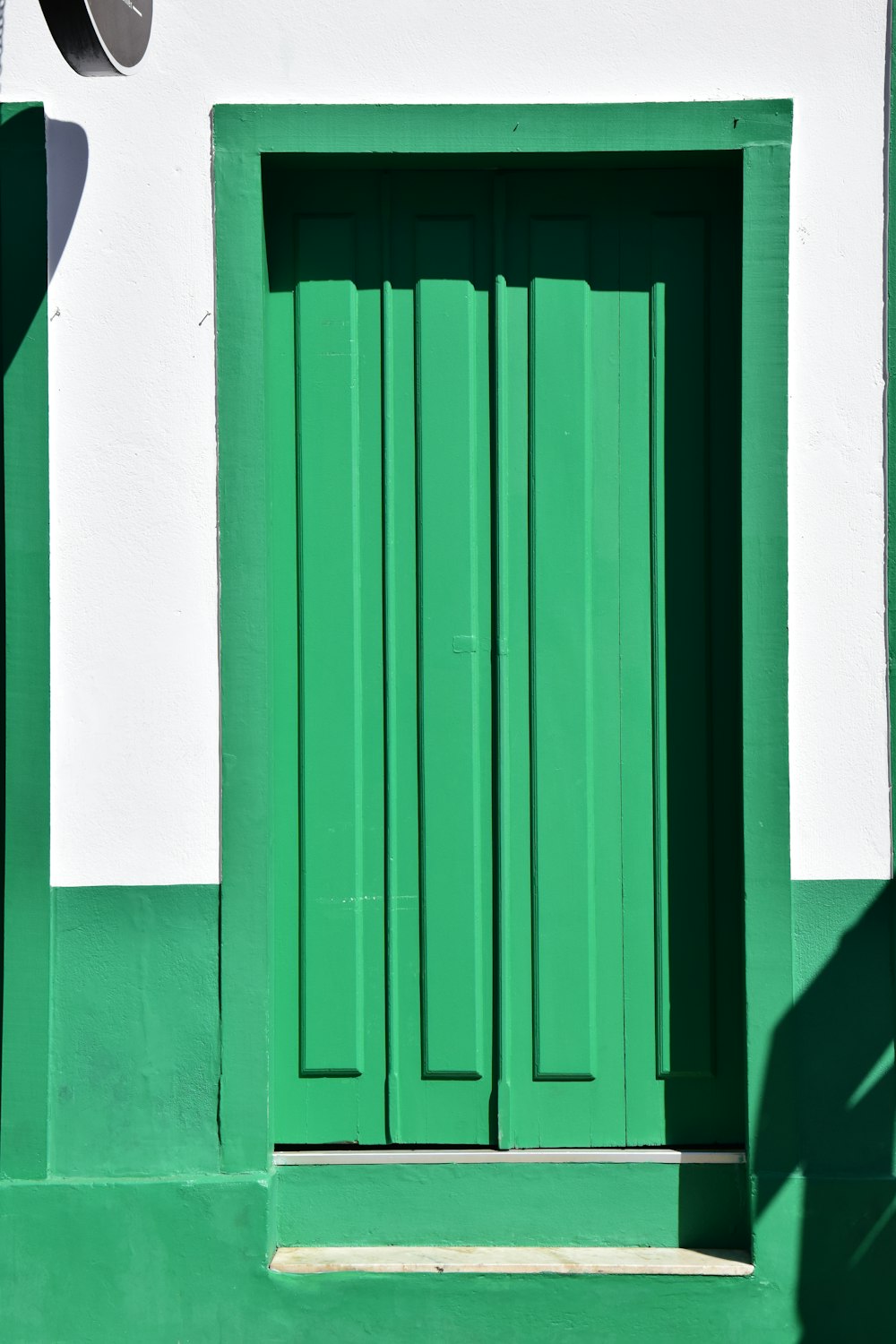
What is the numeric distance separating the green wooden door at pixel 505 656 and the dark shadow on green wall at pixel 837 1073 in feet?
0.68

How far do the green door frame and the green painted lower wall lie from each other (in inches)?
3.5

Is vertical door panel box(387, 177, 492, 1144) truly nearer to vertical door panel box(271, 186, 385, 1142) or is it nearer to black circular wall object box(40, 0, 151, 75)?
vertical door panel box(271, 186, 385, 1142)

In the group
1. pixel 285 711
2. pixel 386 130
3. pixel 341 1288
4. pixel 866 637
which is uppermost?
pixel 386 130

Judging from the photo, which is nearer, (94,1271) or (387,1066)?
(94,1271)

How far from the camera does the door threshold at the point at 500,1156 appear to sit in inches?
139

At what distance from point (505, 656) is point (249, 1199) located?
1.74m

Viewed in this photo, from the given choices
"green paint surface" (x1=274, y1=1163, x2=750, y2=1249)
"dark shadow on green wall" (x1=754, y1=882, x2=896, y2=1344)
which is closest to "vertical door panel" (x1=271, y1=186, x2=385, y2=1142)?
"green paint surface" (x1=274, y1=1163, x2=750, y2=1249)

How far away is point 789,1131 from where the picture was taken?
3426 millimetres

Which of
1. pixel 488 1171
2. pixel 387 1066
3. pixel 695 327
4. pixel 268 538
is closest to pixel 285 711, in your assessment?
pixel 268 538

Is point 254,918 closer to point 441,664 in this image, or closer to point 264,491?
point 441,664

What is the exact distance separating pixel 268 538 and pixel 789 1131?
2.32 m

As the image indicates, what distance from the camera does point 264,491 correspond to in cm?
348

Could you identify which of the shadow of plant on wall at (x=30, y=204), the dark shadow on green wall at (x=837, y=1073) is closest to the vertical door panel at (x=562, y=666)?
the dark shadow on green wall at (x=837, y=1073)

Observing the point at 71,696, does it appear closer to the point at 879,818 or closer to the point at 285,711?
the point at 285,711
